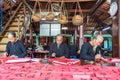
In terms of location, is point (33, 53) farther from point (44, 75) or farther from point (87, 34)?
point (87, 34)

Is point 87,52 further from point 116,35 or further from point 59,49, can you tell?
point 116,35

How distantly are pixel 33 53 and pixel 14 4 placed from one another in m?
2.25

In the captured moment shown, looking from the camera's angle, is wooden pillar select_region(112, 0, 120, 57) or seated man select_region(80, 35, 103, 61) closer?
seated man select_region(80, 35, 103, 61)

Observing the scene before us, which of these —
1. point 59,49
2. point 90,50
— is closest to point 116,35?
point 59,49

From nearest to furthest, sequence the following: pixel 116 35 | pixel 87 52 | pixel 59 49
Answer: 1. pixel 87 52
2. pixel 59 49
3. pixel 116 35

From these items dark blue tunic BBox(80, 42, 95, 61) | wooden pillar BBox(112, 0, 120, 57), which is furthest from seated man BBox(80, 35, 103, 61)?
wooden pillar BBox(112, 0, 120, 57)

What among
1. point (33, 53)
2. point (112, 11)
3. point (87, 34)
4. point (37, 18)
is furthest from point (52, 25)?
point (87, 34)

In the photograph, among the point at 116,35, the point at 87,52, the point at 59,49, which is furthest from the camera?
the point at 116,35

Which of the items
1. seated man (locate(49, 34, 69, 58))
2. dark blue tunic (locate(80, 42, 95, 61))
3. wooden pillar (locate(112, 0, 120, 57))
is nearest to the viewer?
dark blue tunic (locate(80, 42, 95, 61))

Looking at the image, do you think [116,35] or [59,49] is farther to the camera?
[116,35]

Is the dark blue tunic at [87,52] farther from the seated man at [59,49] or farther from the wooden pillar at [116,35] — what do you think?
the wooden pillar at [116,35]

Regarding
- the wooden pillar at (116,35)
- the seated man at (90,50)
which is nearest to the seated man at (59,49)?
the seated man at (90,50)

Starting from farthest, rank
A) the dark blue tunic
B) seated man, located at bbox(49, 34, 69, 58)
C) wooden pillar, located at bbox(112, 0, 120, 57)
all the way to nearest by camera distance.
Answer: wooden pillar, located at bbox(112, 0, 120, 57), seated man, located at bbox(49, 34, 69, 58), the dark blue tunic

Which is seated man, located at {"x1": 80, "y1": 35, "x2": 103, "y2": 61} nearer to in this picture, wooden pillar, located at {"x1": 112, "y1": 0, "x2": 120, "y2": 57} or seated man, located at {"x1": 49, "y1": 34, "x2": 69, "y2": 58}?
seated man, located at {"x1": 49, "y1": 34, "x2": 69, "y2": 58}
